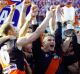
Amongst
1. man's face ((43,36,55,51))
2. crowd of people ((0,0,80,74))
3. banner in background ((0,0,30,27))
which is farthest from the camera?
banner in background ((0,0,30,27))

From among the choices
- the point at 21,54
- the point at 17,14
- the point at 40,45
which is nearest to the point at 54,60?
the point at 40,45

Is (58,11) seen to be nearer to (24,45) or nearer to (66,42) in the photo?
(66,42)

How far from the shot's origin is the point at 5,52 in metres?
3.93

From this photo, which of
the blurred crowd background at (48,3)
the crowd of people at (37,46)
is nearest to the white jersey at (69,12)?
the blurred crowd background at (48,3)

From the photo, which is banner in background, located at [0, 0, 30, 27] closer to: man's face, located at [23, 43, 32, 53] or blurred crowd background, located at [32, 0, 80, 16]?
blurred crowd background, located at [32, 0, 80, 16]

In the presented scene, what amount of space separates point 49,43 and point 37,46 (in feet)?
0.58

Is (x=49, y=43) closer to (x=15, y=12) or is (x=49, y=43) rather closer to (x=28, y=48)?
(x=28, y=48)

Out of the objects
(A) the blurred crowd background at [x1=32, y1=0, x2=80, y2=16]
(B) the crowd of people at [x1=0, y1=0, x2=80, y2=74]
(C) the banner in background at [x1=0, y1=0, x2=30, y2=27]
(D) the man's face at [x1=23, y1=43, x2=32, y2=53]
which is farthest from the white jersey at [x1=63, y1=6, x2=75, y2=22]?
(D) the man's face at [x1=23, y1=43, x2=32, y2=53]

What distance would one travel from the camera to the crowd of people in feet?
12.7

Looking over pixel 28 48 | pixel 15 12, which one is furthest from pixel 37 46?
pixel 15 12

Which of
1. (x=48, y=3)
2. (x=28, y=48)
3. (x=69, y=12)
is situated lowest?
(x=28, y=48)

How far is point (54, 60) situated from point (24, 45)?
0.50m

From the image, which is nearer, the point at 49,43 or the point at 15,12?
the point at 49,43

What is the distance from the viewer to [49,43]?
4160mm
